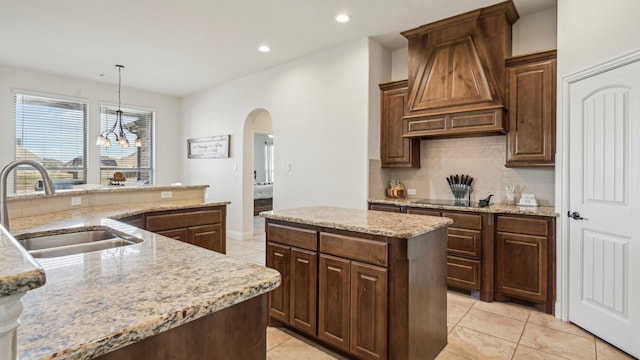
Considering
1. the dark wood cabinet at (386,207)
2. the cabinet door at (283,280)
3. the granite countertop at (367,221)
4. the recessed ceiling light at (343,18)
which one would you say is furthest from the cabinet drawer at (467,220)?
the recessed ceiling light at (343,18)

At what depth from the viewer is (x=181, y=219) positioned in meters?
3.39

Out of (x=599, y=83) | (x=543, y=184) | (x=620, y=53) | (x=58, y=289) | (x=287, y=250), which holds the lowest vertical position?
(x=287, y=250)

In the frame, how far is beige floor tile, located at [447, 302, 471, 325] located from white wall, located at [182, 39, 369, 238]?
1570mm

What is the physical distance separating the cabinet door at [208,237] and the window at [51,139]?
375cm

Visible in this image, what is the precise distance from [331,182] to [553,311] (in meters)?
2.78

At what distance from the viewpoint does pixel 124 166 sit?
677 centimetres

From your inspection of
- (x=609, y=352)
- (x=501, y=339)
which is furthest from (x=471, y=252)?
(x=609, y=352)

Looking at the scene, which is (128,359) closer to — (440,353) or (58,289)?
(58,289)

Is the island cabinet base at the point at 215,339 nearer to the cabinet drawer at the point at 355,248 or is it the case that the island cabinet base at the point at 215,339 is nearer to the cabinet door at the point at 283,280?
the cabinet drawer at the point at 355,248

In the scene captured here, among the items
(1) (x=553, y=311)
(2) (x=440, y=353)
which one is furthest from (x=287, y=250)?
(1) (x=553, y=311)

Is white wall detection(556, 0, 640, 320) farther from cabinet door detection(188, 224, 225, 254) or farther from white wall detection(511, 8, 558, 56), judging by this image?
cabinet door detection(188, 224, 225, 254)

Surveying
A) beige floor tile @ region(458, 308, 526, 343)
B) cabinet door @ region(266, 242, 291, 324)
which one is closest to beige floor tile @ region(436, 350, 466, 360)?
beige floor tile @ region(458, 308, 526, 343)

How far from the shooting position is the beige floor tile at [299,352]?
2.26 m

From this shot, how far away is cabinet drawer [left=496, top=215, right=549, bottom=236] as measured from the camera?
299cm
